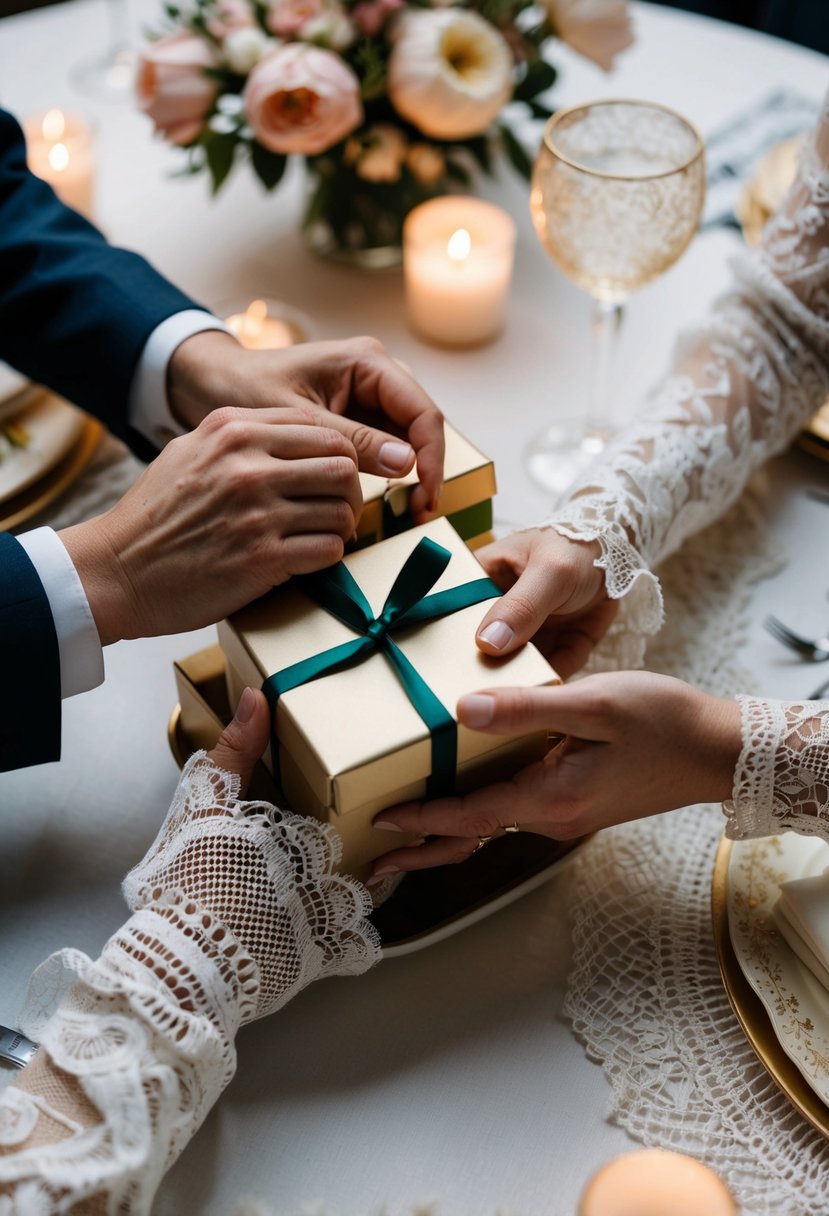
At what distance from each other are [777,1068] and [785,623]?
0.50 metres

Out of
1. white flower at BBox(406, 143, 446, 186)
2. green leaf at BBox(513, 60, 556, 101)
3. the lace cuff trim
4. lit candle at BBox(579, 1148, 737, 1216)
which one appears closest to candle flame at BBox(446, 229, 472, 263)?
white flower at BBox(406, 143, 446, 186)

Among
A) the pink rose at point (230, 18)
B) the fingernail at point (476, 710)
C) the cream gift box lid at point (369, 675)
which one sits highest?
the pink rose at point (230, 18)

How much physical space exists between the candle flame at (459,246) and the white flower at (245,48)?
1.08ft

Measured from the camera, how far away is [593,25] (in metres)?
1.49

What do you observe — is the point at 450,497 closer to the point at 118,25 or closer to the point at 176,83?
the point at 176,83

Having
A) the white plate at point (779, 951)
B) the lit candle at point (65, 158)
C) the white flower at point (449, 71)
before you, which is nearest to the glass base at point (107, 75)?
the lit candle at point (65, 158)

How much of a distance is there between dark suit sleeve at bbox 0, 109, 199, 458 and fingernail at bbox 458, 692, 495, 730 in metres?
0.66

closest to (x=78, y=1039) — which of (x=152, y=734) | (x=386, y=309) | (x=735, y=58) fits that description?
(x=152, y=734)

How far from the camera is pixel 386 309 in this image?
161cm

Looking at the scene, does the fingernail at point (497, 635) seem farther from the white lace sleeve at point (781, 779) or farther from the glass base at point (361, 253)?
the glass base at point (361, 253)

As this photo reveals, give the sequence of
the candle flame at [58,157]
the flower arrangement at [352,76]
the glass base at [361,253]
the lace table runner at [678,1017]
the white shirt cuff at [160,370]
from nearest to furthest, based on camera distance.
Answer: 1. the lace table runner at [678,1017]
2. the white shirt cuff at [160,370]
3. the flower arrangement at [352,76]
4. the candle flame at [58,157]
5. the glass base at [361,253]

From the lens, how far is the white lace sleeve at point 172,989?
77 cm

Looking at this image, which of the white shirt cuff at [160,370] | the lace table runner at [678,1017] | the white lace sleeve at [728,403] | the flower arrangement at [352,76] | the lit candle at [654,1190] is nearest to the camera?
the lit candle at [654,1190]

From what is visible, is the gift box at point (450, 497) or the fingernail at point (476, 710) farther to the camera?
the gift box at point (450, 497)
